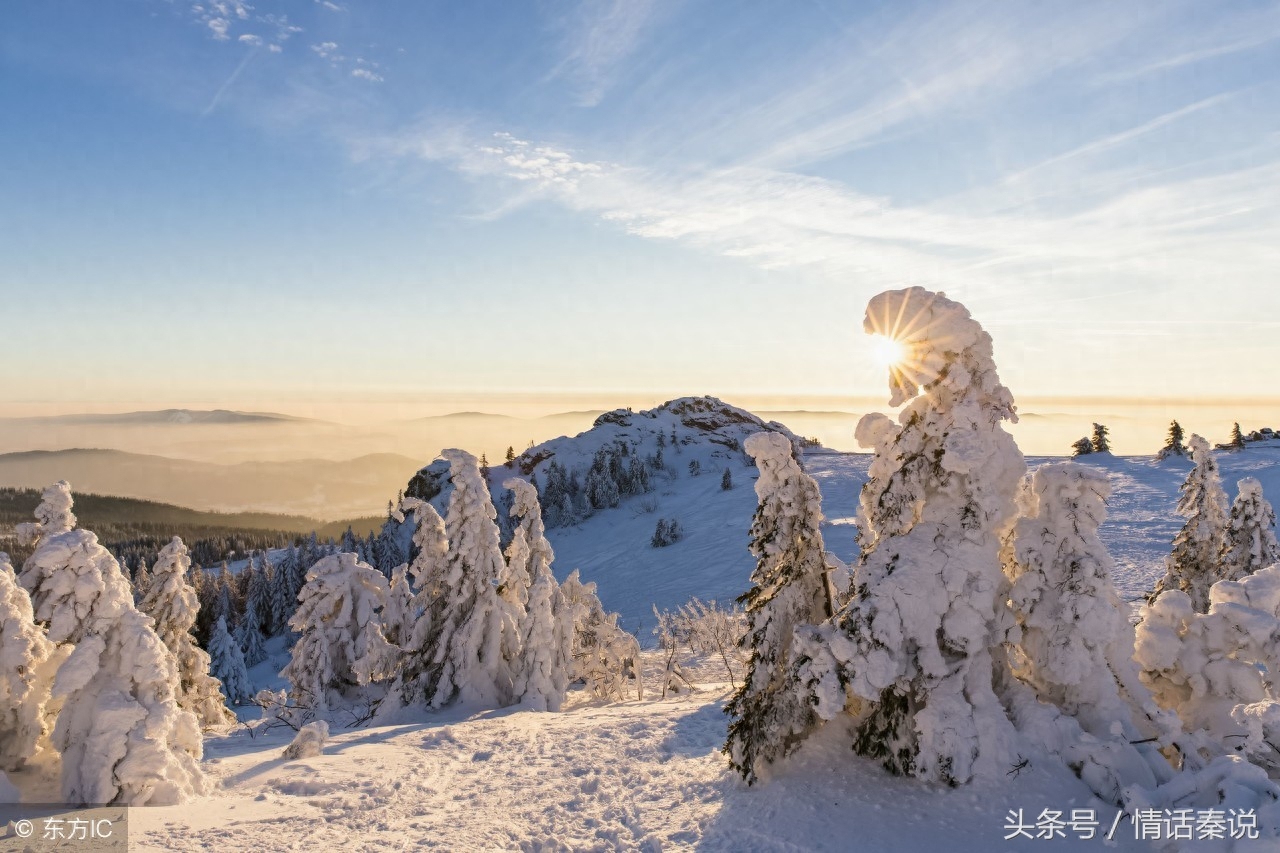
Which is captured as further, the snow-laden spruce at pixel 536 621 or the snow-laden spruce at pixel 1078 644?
the snow-laden spruce at pixel 536 621

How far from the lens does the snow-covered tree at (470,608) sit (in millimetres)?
23531

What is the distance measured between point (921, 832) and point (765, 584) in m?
4.94

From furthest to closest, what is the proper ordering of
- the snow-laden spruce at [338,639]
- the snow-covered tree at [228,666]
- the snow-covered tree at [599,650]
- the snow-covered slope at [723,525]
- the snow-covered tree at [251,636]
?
the snow-covered tree at [251,636], the snow-covered slope at [723,525], the snow-covered tree at [228,666], the snow-covered tree at [599,650], the snow-laden spruce at [338,639]

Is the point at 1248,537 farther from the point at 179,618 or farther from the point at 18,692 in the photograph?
the point at 179,618

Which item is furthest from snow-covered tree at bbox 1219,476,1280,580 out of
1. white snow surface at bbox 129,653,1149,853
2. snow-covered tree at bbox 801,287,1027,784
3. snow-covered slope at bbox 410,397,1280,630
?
white snow surface at bbox 129,653,1149,853

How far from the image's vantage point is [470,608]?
79.9 feet

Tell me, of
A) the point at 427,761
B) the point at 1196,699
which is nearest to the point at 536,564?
the point at 427,761

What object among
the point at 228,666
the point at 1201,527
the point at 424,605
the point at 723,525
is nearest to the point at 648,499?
the point at 723,525

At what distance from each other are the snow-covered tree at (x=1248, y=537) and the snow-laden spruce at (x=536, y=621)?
23.9 metres

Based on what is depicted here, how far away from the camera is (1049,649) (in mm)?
11820

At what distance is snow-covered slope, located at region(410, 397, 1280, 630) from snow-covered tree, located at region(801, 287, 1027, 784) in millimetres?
17520

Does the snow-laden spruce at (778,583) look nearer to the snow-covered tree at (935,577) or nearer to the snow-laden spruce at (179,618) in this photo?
the snow-covered tree at (935,577)

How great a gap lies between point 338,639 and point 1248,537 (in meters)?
32.7

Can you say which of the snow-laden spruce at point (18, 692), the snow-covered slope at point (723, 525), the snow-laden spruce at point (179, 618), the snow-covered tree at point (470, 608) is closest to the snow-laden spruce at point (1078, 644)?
the snow-laden spruce at point (18, 692)
